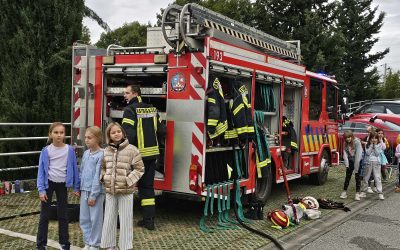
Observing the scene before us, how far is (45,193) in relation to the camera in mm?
4770

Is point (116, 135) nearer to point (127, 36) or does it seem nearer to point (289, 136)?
point (289, 136)

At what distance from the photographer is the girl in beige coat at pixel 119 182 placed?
483 cm

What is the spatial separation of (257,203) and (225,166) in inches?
33.3

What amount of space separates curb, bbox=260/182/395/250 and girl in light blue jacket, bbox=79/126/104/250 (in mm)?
2095

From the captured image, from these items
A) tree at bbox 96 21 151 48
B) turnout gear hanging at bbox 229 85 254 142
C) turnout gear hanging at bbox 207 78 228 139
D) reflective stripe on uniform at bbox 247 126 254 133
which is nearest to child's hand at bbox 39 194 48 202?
turnout gear hanging at bbox 207 78 228 139

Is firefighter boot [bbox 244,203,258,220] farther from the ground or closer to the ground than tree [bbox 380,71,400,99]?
closer to the ground

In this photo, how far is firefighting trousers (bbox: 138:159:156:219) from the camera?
6.09 metres

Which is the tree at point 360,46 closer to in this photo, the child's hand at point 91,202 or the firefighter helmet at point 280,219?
the firefighter helmet at point 280,219

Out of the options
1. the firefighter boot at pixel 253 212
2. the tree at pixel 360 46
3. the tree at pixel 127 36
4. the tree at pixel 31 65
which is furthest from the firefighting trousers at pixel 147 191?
the tree at pixel 127 36

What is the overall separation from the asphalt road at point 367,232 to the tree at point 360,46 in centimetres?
2584

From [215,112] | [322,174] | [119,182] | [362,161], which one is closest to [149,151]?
[215,112]

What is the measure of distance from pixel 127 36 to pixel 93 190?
3535cm

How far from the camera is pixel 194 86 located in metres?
6.13

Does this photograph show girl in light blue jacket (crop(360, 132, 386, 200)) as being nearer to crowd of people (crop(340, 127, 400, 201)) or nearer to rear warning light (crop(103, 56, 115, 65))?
A: crowd of people (crop(340, 127, 400, 201))
